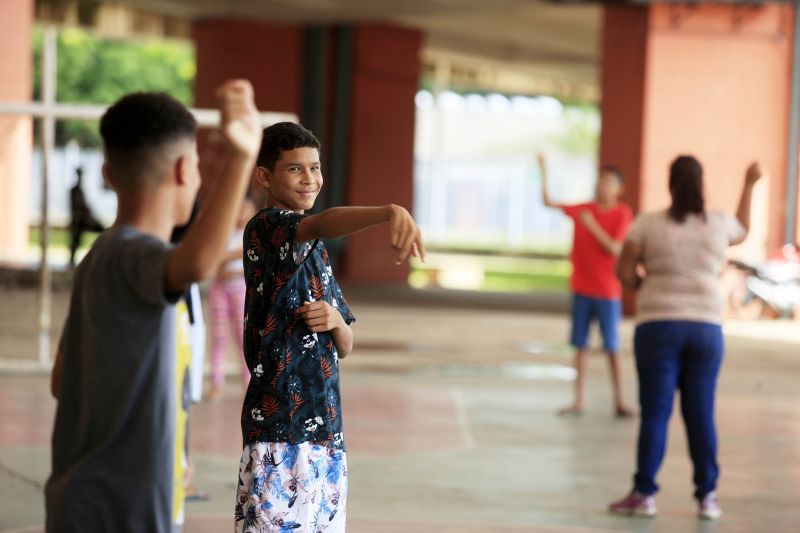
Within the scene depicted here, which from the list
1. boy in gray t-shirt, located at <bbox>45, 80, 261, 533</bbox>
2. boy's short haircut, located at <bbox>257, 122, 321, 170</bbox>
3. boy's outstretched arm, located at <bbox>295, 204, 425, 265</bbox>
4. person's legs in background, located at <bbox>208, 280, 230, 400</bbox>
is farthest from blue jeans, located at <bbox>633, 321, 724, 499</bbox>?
boy in gray t-shirt, located at <bbox>45, 80, 261, 533</bbox>

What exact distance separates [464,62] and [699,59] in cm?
1664

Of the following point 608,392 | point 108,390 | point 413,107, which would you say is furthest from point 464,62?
point 108,390

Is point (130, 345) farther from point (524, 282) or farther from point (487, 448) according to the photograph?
point (524, 282)

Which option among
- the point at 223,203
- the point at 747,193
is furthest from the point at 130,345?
the point at 747,193

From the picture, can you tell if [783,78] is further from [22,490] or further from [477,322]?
[22,490]

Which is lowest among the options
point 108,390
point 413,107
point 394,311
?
point 394,311

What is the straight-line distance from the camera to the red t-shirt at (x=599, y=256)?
1011cm

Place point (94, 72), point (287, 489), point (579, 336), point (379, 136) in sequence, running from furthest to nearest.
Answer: point (94, 72), point (379, 136), point (579, 336), point (287, 489)

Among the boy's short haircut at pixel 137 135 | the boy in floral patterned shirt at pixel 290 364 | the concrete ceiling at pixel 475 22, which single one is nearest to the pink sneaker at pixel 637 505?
the boy in floral patterned shirt at pixel 290 364

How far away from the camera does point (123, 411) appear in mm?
2701

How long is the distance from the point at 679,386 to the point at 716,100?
49.1ft

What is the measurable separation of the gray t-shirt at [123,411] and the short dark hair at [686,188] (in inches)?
171

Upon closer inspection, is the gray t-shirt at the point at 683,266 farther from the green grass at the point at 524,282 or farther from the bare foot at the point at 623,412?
the green grass at the point at 524,282

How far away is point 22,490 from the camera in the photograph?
6.99 metres
